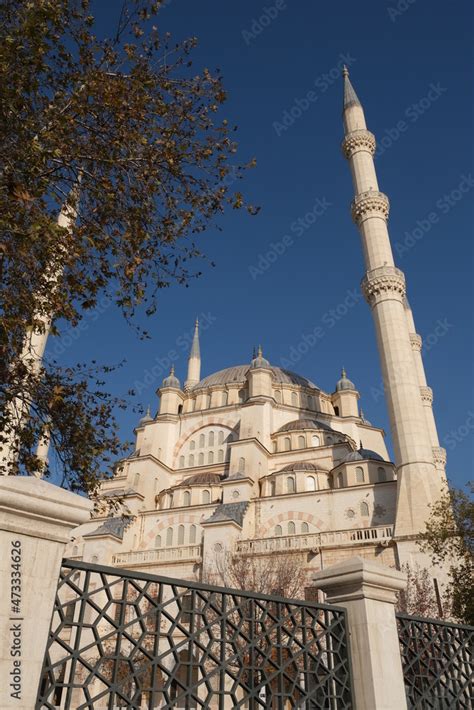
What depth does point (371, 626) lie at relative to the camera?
461cm

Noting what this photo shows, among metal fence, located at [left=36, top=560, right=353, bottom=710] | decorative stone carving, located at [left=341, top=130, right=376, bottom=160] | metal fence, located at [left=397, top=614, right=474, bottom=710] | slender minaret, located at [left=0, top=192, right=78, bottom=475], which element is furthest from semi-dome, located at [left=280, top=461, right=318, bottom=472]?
metal fence, located at [left=36, top=560, right=353, bottom=710]

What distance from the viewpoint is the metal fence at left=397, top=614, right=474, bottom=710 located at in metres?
4.95

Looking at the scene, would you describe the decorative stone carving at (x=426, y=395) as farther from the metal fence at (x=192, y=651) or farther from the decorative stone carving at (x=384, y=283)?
the metal fence at (x=192, y=651)

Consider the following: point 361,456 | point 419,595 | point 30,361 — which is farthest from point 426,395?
point 30,361

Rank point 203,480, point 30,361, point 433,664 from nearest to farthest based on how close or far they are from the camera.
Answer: point 433,664 < point 30,361 < point 203,480

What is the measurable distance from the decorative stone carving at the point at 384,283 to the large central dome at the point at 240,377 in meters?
15.1

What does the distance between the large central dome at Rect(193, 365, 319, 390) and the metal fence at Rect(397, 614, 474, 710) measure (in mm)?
38154

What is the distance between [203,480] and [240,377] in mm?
13028

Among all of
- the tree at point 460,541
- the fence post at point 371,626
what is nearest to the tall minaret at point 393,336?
the tree at point 460,541

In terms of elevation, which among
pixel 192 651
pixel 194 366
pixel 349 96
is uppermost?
pixel 349 96

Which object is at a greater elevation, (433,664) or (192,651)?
(433,664)

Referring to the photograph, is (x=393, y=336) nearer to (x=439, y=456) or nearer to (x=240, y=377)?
(x=439, y=456)

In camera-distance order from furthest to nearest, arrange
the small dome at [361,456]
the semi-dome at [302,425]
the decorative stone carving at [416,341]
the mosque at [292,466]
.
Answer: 1. the decorative stone carving at [416,341]
2. the semi-dome at [302,425]
3. the small dome at [361,456]
4. the mosque at [292,466]

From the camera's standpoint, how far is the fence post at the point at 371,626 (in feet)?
14.5
